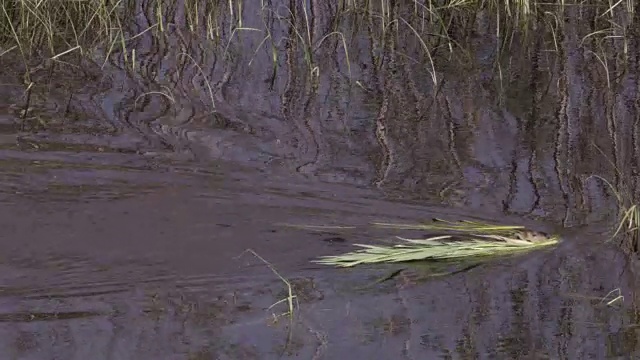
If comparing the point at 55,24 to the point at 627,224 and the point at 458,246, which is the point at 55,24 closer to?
the point at 458,246

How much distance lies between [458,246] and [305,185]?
854 mm

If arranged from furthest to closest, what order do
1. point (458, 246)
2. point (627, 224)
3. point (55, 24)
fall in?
point (55, 24) < point (627, 224) < point (458, 246)

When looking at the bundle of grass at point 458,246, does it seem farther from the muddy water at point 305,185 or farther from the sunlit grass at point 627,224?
the sunlit grass at point 627,224

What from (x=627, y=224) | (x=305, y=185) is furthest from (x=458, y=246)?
(x=305, y=185)

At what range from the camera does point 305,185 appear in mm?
5148

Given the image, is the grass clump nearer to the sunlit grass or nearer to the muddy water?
the muddy water

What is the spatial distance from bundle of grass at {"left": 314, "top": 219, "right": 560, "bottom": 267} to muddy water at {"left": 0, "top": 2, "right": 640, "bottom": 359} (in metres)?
0.07

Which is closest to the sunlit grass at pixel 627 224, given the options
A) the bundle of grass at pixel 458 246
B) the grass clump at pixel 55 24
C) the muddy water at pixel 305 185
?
the muddy water at pixel 305 185

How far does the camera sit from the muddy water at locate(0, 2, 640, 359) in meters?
3.92

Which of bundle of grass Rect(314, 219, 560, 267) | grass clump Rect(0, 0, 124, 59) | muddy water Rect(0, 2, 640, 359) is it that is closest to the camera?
muddy water Rect(0, 2, 640, 359)

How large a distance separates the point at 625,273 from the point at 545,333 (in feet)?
2.02

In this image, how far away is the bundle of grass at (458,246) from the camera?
4477 millimetres

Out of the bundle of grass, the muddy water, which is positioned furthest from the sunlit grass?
the bundle of grass

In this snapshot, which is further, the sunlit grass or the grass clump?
the grass clump
